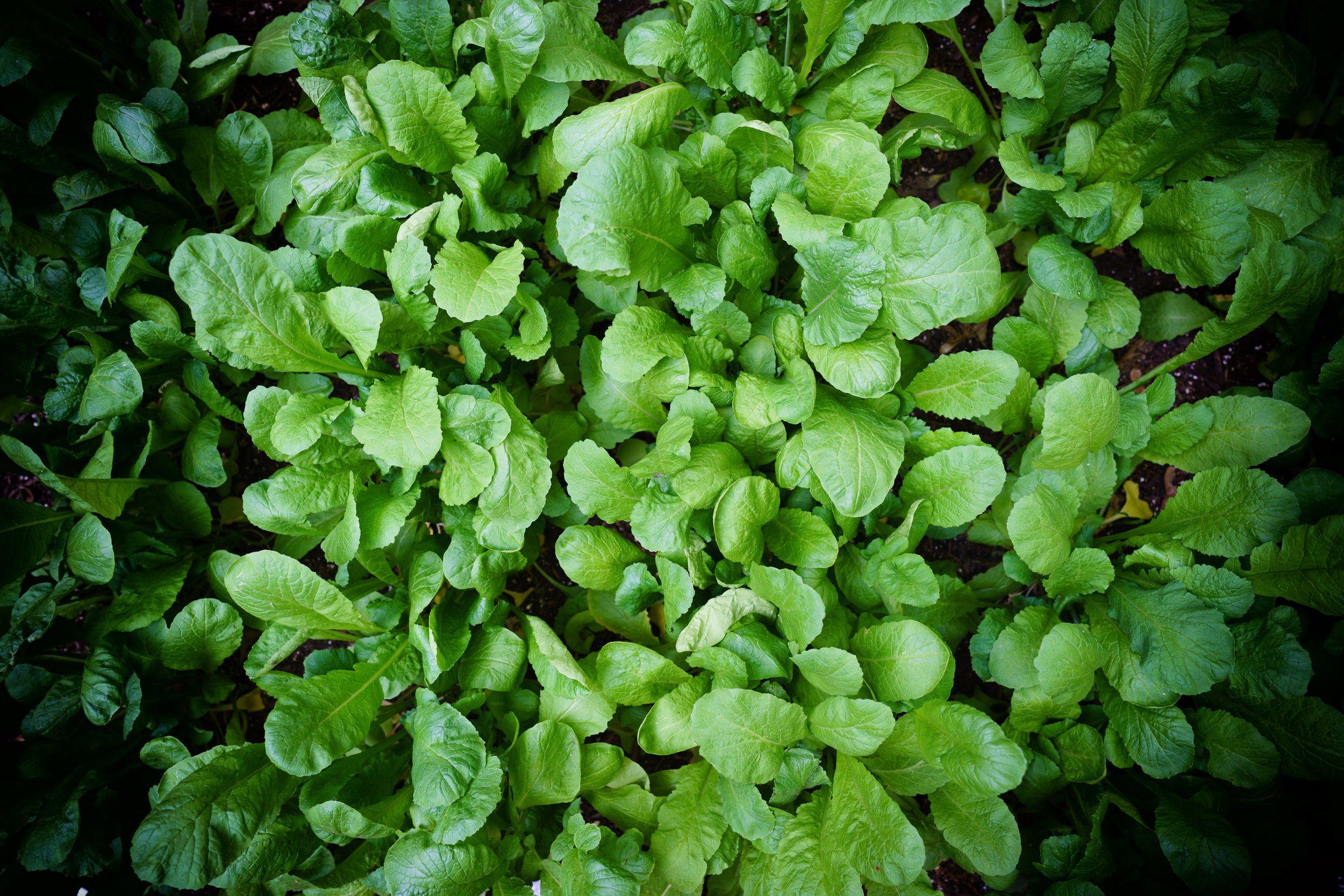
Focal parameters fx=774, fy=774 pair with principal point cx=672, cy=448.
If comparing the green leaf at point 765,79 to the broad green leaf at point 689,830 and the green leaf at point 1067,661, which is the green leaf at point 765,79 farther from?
the broad green leaf at point 689,830

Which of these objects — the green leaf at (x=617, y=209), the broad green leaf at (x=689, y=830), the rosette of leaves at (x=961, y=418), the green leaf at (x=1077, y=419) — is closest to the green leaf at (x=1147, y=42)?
the rosette of leaves at (x=961, y=418)

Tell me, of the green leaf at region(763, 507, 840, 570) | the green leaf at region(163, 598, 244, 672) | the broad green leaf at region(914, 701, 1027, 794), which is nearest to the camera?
the broad green leaf at region(914, 701, 1027, 794)

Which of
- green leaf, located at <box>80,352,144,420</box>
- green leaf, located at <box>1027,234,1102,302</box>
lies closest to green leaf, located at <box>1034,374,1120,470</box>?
green leaf, located at <box>1027,234,1102,302</box>

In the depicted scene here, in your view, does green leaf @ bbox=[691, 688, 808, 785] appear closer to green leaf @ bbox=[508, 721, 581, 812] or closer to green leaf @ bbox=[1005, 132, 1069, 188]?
green leaf @ bbox=[508, 721, 581, 812]

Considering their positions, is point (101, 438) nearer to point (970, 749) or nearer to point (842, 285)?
point (842, 285)

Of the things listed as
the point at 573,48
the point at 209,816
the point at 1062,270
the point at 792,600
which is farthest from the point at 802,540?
the point at 209,816

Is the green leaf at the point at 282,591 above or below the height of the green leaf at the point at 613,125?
below

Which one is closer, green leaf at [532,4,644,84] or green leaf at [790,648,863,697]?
green leaf at [790,648,863,697]

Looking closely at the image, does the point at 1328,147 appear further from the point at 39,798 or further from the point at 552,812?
the point at 39,798
